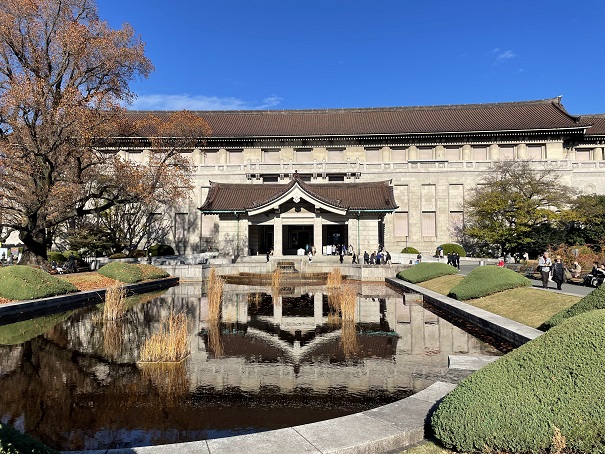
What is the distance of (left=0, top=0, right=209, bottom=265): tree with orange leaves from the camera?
1955 centimetres

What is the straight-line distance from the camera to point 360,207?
111 feet

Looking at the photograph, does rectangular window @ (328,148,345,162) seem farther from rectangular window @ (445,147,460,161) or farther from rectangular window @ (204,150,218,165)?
rectangular window @ (204,150,218,165)

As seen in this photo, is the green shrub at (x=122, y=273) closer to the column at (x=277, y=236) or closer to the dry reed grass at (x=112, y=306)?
the dry reed grass at (x=112, y=306)

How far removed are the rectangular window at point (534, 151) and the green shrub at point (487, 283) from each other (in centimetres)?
3509

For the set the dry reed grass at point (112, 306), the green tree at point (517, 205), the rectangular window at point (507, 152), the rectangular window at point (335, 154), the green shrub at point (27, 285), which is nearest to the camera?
the dry reed grass at point (112, 306)

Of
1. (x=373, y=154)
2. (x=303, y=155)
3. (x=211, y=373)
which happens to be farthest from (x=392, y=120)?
(x=211, y=373)

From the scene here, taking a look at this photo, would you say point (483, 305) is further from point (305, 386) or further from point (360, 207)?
point (360, 207)

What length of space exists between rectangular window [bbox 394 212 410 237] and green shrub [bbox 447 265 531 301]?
2918 centimetres

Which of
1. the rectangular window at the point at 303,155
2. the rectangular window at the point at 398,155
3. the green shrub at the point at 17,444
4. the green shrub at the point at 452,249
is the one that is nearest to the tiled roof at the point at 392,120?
the rectangular window at the point at 303,155

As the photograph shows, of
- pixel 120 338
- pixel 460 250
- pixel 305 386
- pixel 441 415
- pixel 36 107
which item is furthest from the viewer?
pixel 460 250

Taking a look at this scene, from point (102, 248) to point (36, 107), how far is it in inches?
782

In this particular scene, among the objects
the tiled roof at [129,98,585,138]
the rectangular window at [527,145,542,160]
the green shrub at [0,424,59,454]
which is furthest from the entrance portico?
the green shrub at [0,424,59,454]

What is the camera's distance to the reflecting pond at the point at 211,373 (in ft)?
17.2

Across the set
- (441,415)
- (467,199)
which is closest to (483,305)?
(441,415)
